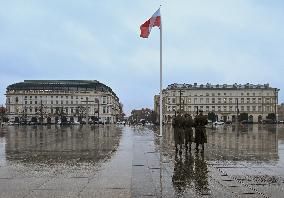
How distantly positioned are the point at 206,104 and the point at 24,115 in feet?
252

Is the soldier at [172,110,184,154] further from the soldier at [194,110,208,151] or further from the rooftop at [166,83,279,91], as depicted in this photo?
the rooftop at [166,83,279,91]

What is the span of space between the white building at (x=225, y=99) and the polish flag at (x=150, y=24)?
152916mm

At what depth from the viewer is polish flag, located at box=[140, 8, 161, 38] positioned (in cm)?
3359

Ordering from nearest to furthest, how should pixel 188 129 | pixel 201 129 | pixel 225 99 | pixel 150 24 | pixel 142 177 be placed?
pixel 142 177, pixel 201 129, pixel 188 129, pixel 150 24, pixel 225 99

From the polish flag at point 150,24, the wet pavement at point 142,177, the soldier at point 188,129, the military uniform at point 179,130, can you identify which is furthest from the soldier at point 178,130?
the polish flag at point 150,24

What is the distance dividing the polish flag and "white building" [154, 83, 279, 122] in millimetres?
152916

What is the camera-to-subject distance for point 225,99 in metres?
193

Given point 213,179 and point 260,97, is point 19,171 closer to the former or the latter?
point 213,179

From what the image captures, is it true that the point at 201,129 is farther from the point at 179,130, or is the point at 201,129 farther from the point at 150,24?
the point at 150,24

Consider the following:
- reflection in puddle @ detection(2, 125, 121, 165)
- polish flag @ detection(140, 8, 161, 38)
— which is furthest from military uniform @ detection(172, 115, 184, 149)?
polish flag @ detection(140, 8, 161, 38)

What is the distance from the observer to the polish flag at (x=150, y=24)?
3359cm

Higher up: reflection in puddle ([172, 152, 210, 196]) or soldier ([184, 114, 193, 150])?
soldier ([184, 114, 193, 150])

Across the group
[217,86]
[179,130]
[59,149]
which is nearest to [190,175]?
[179,130]

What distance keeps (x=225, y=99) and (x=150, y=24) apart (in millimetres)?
162676
